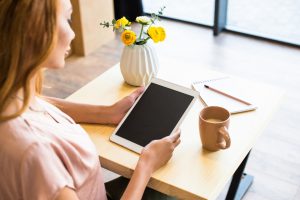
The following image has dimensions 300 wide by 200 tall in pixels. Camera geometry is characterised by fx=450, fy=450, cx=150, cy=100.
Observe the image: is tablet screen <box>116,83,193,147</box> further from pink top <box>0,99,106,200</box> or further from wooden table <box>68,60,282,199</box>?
pink top <box>0,99,106,200</box>

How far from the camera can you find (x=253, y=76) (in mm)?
2902

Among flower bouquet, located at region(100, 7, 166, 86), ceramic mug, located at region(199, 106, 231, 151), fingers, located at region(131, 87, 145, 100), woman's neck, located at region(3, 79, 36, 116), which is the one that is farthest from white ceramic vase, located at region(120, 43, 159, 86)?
woman's neck, located at region(3, 79, 36, 116)

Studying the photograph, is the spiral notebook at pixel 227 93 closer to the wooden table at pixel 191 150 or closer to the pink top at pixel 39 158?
the wooden table at pixel 191 150

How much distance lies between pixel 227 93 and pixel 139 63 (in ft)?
1.06

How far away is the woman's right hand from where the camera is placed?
1.22 meters

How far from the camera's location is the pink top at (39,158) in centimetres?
96

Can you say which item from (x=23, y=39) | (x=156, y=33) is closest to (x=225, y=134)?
(x=156, y=33)

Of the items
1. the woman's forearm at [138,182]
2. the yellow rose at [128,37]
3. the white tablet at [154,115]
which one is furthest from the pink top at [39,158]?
the yellow rose at [128,37]

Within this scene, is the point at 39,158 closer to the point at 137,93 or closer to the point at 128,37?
the point at 137,93

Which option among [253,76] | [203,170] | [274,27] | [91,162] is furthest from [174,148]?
[274,27]

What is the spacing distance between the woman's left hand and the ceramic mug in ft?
0.86

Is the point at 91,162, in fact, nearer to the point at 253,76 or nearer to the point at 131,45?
the point at 131,45

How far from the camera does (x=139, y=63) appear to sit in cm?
158

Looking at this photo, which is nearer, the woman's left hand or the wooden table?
the wooden table
